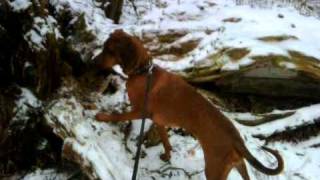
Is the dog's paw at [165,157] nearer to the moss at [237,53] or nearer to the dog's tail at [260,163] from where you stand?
the dog's tail at [260,163]

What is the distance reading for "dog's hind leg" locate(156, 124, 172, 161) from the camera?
4.09 m

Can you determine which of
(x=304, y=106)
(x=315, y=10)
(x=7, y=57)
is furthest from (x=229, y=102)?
(x=315, y=10)

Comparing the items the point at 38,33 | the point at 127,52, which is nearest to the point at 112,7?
the point at 38,33

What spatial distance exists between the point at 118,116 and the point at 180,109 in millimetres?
575

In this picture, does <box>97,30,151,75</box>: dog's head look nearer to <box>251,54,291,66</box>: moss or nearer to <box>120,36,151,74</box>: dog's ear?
<box>120,36,151,74</box>: dog's ear

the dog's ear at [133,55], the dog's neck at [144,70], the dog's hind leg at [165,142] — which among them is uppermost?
the dog's ear at [133,55]

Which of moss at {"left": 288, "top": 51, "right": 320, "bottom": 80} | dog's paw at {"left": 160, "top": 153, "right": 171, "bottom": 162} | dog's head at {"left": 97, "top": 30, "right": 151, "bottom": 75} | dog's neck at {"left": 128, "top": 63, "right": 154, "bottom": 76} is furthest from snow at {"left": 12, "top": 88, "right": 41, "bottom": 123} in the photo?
moss at {"left": 288, "top": 51, "right": 320, "bottom": 80}

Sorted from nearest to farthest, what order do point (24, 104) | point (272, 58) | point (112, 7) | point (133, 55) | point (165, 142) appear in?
point (133, 55) → point (24, 104) → point (165, 142) → point (272, 58) → point (112, 7)

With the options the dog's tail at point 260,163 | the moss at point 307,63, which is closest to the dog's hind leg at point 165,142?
the dog's tail at point 260,163

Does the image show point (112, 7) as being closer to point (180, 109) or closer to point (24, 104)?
point (24, 104)

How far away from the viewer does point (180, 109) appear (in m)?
3.73

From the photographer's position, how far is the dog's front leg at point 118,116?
3887 mm

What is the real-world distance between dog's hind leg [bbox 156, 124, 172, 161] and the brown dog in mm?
151

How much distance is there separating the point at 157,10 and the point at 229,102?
1.66 metres
